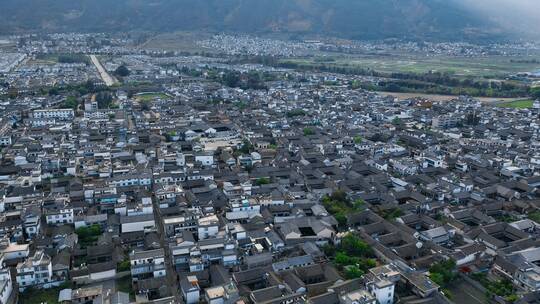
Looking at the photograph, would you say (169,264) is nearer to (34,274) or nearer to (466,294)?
(34,274)

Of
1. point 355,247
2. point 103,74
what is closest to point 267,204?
point 355,247

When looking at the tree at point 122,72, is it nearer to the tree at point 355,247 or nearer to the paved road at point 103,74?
the paved road at point 103,74

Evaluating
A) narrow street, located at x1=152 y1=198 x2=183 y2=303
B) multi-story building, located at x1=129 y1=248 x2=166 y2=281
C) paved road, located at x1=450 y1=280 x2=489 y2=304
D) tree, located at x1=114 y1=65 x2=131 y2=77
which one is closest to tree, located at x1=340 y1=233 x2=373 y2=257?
paved road, located at x1=450 y1=280 x2=489 y2=304

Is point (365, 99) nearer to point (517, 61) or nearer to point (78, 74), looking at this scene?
point (78, 74)

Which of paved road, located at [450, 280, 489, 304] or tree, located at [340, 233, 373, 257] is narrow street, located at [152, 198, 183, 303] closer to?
tree, located at [340, 233, 373, 257]

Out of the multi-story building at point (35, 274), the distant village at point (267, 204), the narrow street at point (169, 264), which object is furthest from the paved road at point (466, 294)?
the multi-story building at point (35, 274)

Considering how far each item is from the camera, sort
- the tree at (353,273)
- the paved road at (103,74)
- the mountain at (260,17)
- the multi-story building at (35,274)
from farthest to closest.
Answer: the mountain at (260,17)
the paved road at (103,74)
the tree at (353,273)
the multi-story building at (35,274)
